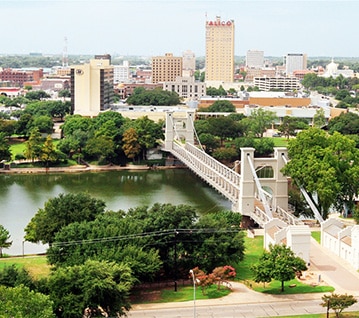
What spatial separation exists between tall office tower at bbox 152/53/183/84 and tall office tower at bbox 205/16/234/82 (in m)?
9.75

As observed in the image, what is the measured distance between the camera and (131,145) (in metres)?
46.1

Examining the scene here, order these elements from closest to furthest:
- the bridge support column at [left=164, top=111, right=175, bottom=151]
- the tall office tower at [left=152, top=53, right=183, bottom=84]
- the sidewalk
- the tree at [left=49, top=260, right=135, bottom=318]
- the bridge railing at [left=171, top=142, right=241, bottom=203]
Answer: the tree at [left=49, top=260, right=135, bottom=318] < the sidewalk < the bridge railing at [left=171, top=142, right=241, bottom=203] < the bridge support column at [left=164, top=111, right=175, bottom=151] < the tall office tower at [left=152, top=53, right=183, bottom=84]

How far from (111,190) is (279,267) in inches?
806

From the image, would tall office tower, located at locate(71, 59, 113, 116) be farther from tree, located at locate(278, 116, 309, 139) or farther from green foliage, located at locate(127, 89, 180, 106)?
tree, located at locate(278, 116, 309, 139)

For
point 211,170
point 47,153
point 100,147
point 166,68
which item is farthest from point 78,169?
point 166,68

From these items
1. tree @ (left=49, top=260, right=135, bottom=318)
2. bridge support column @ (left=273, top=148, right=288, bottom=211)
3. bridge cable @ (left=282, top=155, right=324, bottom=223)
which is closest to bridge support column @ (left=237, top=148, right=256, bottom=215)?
bridge support column @ (left=273, top=148, right=288, bottom=211)

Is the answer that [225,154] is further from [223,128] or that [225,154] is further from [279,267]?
[279,267]

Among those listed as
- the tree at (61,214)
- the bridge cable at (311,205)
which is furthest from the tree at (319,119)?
the tree at (61,214)

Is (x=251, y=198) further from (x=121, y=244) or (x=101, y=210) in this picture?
(x=121, y=244)

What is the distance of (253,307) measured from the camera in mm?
18141

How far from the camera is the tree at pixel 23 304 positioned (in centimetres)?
1365

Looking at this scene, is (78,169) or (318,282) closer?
(318,282)

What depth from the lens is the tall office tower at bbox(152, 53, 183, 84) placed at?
361 feet

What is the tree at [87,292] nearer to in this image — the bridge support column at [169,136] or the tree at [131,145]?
the tree at [131,145]
